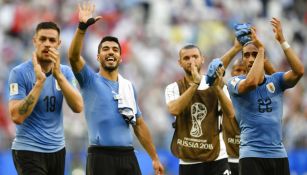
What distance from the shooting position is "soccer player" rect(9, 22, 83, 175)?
9.62 metres

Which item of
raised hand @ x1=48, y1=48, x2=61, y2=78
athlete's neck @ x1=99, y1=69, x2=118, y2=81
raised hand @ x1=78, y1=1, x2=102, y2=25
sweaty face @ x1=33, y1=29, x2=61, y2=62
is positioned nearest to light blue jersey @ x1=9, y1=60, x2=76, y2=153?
sweaty face @ x1=33, y1=29, x2=61, y2=62

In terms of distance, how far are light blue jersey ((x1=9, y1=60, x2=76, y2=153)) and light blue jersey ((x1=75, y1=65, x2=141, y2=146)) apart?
397mm

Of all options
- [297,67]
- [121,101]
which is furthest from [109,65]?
[297,67]

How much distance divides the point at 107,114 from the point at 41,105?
0.82 meters

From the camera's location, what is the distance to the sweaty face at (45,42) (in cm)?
Answer: 1006

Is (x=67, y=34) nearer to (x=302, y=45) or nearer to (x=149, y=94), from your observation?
(x=149, y=94)

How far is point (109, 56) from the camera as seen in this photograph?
413 inches

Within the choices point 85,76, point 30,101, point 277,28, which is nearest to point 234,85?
point 277,28

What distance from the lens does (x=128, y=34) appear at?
20438mm

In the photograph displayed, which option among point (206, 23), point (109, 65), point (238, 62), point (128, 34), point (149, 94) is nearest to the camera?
point (109, 65)

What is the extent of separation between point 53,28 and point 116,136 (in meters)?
1.47

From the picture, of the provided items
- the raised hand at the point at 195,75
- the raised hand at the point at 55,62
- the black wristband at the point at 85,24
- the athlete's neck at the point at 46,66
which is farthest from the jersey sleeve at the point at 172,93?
the raised hand at the point at 55,62

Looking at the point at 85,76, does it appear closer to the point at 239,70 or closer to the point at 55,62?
the point at 55,62

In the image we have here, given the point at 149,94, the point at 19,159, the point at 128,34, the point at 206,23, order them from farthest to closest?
the point at 206,23, the point at 128,34, the point at 149,94, the point at 19,159
